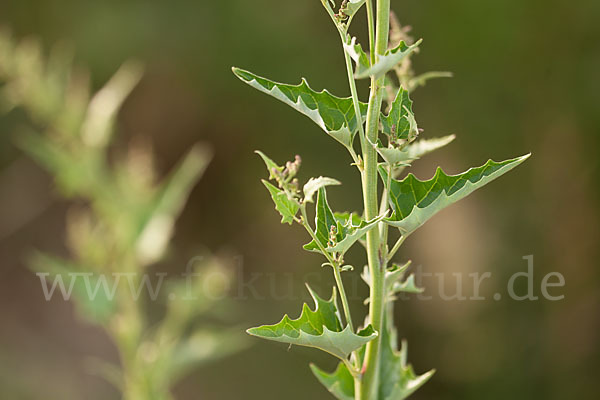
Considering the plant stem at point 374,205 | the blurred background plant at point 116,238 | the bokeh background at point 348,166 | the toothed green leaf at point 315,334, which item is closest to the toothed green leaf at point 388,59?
the plant stem at point 374,205

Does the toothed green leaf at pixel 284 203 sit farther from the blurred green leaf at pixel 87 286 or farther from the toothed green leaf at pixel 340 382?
the blurred green leaf at pixel 87 286

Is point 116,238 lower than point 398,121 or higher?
higher

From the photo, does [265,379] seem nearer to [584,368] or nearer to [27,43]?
[584,368]

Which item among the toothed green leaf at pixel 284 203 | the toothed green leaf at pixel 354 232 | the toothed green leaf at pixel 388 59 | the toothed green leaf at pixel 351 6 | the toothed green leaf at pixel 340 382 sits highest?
the toothed green leaf at pixel 351 6

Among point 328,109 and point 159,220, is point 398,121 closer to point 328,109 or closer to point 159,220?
point 328,109

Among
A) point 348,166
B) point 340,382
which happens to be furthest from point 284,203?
point 348,166

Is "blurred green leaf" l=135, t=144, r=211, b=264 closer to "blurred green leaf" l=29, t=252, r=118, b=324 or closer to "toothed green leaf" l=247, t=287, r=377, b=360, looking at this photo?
"blurred green leaf" l=29, t=252, r=118, b=324
